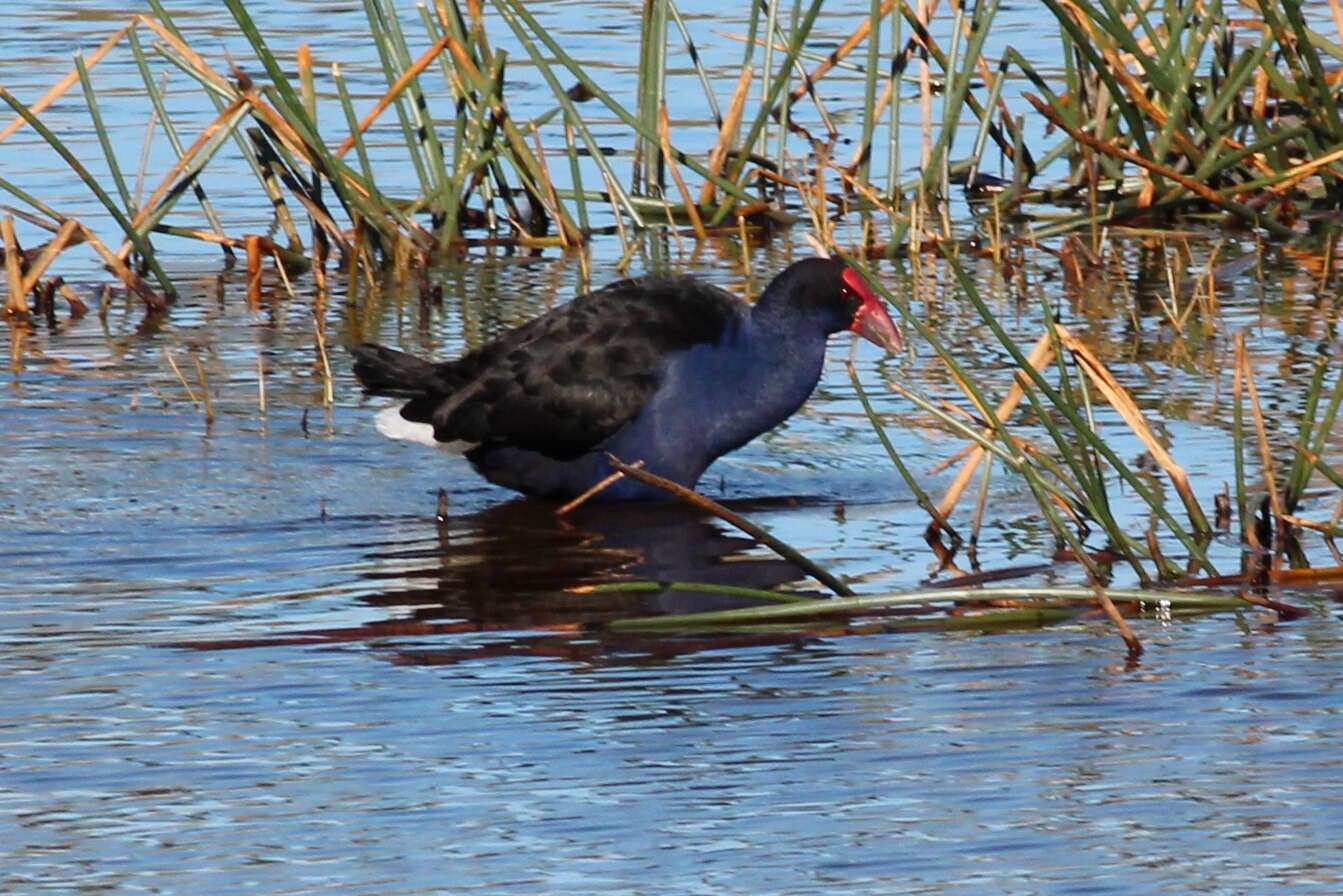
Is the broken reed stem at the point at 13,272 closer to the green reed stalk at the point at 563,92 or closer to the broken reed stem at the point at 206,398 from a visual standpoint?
Answer: the broken reed stem at the point at 206,398

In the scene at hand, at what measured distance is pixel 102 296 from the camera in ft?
26.9

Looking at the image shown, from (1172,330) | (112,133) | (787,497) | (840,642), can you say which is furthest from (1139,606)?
(112,133)

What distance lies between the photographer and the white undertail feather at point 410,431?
6.25 metres

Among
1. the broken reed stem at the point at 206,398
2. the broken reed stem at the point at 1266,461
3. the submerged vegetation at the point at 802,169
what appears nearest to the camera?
the broken reed stem at the point at 1266,461

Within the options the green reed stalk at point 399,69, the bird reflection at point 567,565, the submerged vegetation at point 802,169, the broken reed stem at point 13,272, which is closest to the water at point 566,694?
the bird reflection at point 567,565

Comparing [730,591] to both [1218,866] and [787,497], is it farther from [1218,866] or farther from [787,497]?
[787,497]

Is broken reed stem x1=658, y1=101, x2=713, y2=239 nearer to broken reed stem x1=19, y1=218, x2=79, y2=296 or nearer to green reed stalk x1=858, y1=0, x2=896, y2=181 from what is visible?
green reed stalk x1=858, y1=0, x2=896, y2=181

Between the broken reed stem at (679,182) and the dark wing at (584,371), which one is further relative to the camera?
the broken reed stem at (679,182)

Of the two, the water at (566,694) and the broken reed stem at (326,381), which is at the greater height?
the broken reed stem at (326,381)

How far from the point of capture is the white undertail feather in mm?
6246

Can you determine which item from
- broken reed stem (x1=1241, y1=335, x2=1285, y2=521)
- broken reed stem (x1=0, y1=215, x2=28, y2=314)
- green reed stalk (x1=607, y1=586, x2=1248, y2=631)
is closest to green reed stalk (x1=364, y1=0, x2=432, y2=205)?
broken reed stem (x1=0, y1=215, x2=28, y2=314)

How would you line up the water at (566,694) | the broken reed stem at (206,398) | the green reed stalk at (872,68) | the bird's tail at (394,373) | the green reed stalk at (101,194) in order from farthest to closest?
the green reed stalk at (872,68), the green reed stalk at (101,194), the broken reed stem at (206,398), the bird's tail at (394,373), the water at (566,694)

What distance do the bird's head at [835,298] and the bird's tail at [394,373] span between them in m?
0.88

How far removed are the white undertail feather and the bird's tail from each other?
6 centimetres
